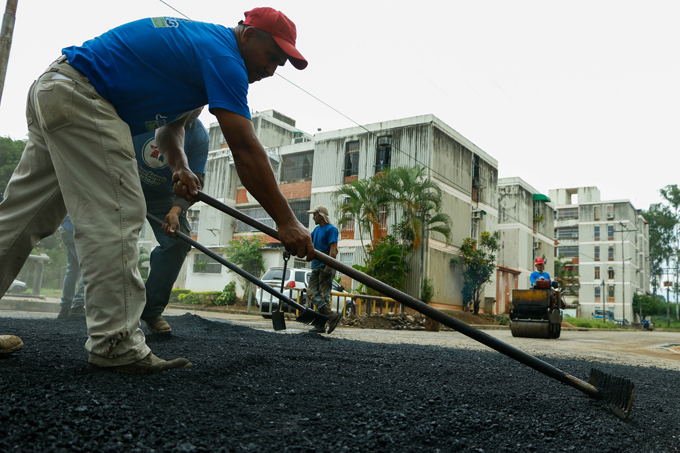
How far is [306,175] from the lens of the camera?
89.5 ft

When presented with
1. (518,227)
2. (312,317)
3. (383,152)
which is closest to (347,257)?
(383,152)

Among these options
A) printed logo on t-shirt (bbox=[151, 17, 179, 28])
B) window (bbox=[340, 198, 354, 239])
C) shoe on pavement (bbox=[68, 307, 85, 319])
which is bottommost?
shoe on pavement (bbox=[68, 307, 85, 319])

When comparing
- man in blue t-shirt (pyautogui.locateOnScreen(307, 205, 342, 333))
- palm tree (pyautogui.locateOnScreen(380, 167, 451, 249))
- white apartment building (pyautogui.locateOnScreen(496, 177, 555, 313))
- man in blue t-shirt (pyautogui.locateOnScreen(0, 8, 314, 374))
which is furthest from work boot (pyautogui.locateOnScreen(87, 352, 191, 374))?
white apartment building (pyautogui.locateOnScreen(496, 177, 555, 313))

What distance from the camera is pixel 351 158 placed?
2491 cm

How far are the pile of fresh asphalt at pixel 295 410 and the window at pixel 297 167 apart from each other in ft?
80.6

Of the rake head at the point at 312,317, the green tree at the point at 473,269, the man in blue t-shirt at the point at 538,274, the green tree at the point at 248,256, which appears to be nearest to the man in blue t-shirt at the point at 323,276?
the rake head at the point at 312,317

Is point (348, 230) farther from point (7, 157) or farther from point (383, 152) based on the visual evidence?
point (7, 157)

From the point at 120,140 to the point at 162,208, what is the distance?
6.19ft

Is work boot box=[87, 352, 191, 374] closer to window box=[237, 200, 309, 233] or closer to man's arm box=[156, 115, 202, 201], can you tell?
man's arm box=[156, 115, 202, 201]

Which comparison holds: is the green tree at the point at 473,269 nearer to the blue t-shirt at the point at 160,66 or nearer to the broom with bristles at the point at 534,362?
the broom with bristles at the point at 534,362

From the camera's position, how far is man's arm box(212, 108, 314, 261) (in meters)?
2.10

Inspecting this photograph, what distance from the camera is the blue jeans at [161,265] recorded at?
378 cm

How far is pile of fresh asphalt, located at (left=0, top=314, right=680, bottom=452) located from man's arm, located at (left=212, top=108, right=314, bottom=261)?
2.41ft

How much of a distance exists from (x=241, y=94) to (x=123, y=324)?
3.48ft
